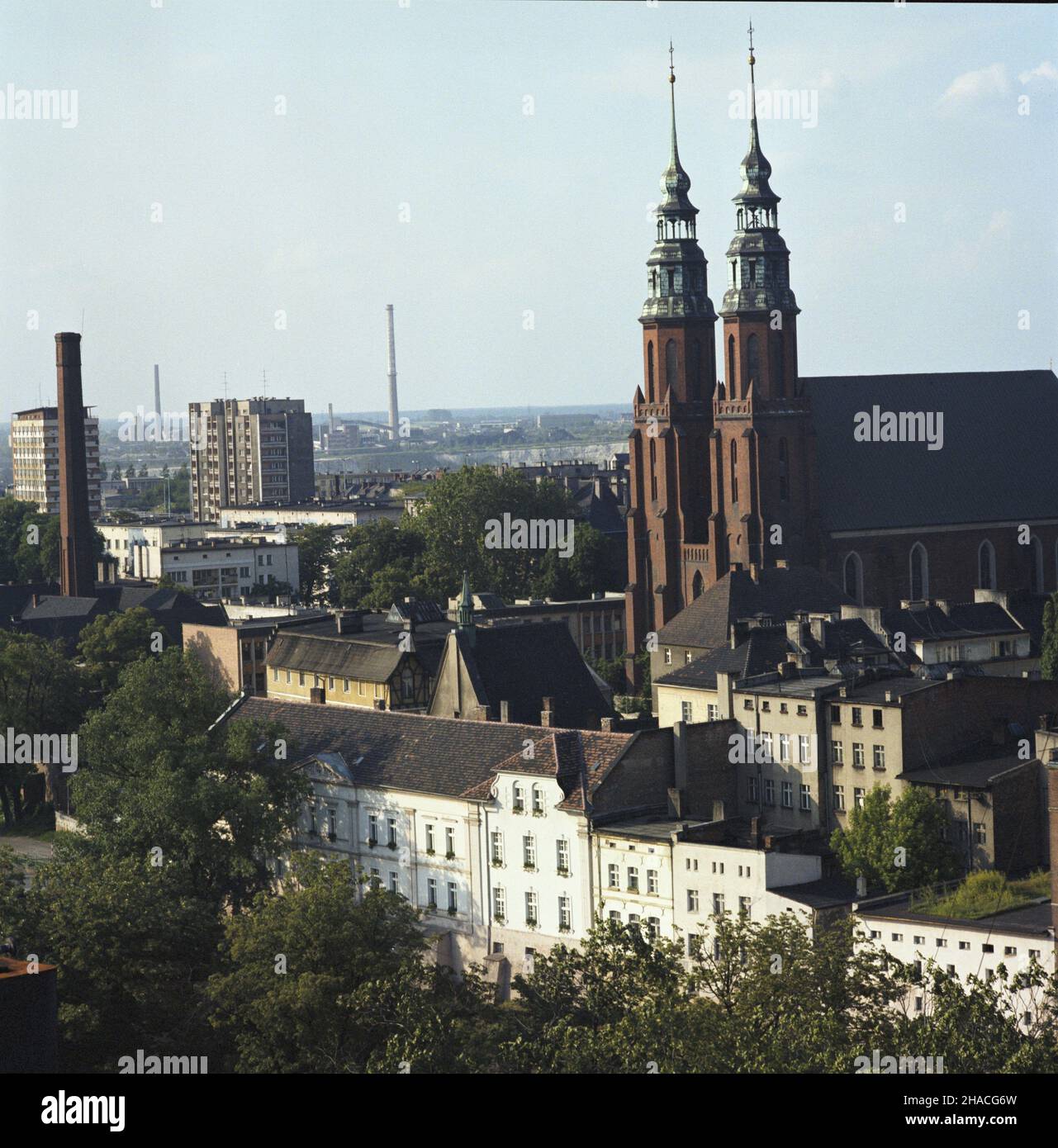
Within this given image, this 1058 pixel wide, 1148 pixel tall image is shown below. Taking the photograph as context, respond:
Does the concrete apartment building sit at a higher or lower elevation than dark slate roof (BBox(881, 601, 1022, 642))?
higher

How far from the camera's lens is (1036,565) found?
88.9m

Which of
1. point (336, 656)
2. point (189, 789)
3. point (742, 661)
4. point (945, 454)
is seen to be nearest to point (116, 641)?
point (336, 656)

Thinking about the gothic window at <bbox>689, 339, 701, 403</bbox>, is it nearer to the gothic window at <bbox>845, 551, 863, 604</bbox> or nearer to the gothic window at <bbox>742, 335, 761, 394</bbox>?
the gothic window at <bbox>742, 335, 761, 394</bbox>

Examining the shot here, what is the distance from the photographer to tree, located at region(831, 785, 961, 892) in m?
39.3

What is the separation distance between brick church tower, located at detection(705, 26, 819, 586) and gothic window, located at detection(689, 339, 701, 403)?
1903mm

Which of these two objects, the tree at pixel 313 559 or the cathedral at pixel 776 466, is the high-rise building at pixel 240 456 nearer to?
the tree at pixel 313 559

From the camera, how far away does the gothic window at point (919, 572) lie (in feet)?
277

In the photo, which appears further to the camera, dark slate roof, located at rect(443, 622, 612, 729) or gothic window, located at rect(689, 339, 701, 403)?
gothic window, located at rect(689, 339, 701, 403)

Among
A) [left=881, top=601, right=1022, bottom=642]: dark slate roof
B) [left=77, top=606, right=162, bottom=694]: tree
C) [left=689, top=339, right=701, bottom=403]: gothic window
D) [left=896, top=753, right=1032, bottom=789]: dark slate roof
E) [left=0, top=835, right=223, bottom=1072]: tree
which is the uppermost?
[left=689, top=339, right=701, bottom=403]: gothic window

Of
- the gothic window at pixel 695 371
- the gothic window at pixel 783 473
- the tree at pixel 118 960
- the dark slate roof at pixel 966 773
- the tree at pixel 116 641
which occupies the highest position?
the gothic window at pixel 695 371

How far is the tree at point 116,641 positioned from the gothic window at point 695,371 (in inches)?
962

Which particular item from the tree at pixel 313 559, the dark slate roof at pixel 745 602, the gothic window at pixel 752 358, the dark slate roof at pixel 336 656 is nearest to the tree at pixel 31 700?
the dark slate roof at pixel 336 656

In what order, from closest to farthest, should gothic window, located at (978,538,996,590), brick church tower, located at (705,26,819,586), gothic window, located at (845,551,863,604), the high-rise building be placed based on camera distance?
brick church tower, located at (705,26,819,586), gothic window, located at (845,551,863,604), gothic window, located at (978,538,996,590), the high-rise building

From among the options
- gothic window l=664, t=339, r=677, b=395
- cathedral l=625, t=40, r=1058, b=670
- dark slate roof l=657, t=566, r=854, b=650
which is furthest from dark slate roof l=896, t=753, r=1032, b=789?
gothic window l=664, t=339, r=677, b=395
